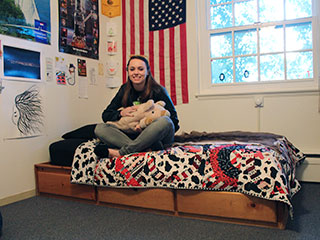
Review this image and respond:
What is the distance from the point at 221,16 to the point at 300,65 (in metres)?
0.95

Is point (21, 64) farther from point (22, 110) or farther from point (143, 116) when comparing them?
point (143, 116)

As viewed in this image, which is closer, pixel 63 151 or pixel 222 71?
pixel 63 151

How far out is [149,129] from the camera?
1983mm

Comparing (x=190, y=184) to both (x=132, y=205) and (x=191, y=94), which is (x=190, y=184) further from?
(x=191, y=94)

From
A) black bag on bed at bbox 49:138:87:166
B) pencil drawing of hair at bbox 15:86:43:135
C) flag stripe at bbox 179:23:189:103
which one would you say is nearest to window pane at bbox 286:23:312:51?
flag stripe at bbox 179:23:189:103

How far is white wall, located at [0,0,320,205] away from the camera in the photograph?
92.8 inches

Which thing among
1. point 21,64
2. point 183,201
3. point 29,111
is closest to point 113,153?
point 183,201

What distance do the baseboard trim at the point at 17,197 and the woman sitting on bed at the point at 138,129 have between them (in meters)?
0.79

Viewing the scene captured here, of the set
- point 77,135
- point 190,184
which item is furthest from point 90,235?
point 77,135

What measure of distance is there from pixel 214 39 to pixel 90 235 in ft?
7.73

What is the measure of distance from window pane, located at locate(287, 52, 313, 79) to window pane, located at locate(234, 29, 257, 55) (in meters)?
Answer: 0.36

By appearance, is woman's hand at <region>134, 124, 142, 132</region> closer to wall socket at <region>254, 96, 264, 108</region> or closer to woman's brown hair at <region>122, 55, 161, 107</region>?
woman's brown hair at <region>122, 55, 161, 107</region>

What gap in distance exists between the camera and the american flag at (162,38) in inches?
125

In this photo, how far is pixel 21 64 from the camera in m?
2.37
